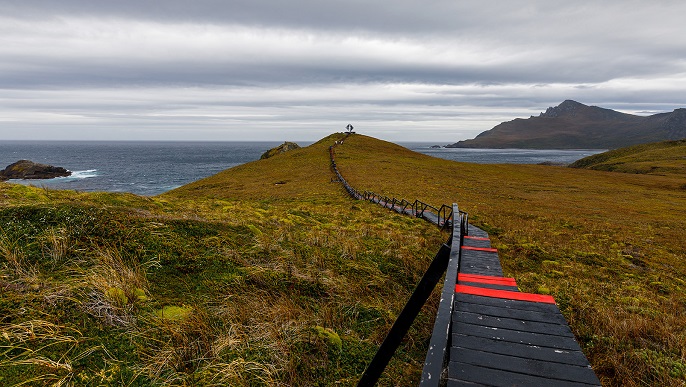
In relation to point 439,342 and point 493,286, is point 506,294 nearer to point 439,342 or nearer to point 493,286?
point 493,286

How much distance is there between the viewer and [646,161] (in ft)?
267

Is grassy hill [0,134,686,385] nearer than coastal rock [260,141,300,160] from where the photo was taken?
Yes

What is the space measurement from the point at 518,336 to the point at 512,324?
308mm

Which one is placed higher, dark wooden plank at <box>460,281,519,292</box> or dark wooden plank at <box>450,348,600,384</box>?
dark wooden plank at <box>450,348,600,384</box>

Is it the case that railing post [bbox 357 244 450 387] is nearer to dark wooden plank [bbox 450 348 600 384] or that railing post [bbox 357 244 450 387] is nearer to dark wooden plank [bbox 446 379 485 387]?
dark wooden plank [bbox 446 379 485 387]

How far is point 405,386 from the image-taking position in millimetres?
4223

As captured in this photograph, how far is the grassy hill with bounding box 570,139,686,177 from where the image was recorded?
65.6 metres

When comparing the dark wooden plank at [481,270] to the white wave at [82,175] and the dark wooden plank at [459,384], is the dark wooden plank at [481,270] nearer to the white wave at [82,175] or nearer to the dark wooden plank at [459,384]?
the dark wooden plank at [459,384]

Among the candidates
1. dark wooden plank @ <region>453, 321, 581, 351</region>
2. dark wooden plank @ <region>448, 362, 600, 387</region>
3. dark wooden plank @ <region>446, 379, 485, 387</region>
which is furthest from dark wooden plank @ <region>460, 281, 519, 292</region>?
dark wooden plank @ <region>446, 379, 485, 387</region>

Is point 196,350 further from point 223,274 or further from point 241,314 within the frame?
point 223,274

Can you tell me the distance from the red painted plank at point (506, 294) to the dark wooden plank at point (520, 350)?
4.57 ft

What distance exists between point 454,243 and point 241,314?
443cm


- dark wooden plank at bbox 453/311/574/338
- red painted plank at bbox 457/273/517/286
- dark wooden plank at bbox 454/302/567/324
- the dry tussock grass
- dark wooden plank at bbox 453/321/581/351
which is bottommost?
red painted plank at bbox 457/273/517/286

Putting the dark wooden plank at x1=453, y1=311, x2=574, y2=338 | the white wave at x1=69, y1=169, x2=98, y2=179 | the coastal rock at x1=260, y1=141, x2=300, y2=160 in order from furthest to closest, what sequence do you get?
the white wave at x1=69, y1=169, x2=98, y2=179 → the coastal rock at x1=260, y1=141, x2=300, y2=160 → the dark wooden plank at x1=453, y1=311, x2=574, y2=338
